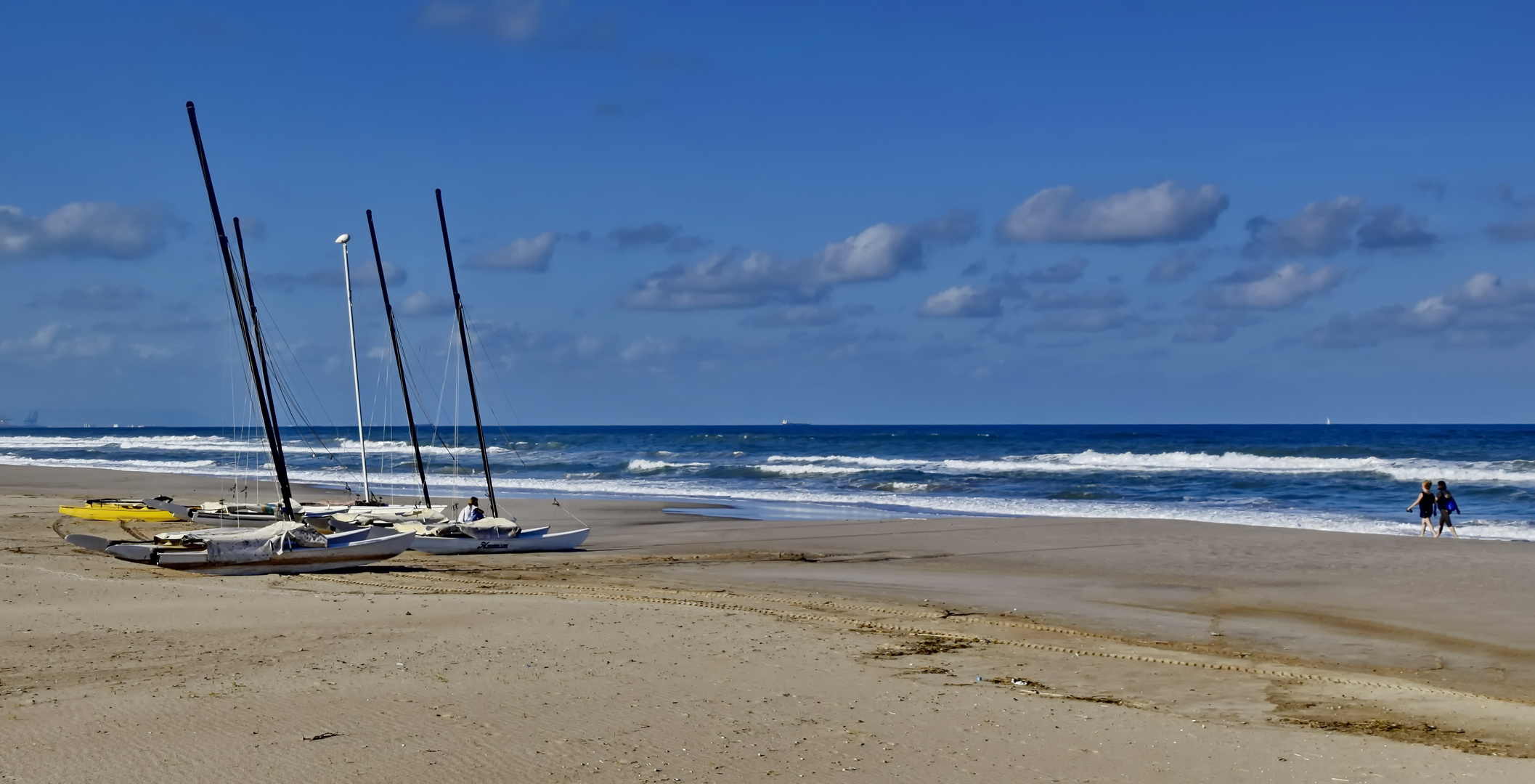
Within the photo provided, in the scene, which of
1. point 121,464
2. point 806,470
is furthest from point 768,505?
point 121,464

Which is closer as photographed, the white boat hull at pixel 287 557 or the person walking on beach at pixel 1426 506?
the white boat hull at pixel 287 557

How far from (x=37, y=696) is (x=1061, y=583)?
13984 millimetres

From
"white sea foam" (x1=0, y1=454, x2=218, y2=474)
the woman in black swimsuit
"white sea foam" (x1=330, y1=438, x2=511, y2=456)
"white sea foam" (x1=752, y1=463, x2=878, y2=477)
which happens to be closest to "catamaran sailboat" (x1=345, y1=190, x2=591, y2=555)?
the woman in black swimsuit

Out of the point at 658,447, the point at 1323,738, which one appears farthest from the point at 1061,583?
the point at 658,447

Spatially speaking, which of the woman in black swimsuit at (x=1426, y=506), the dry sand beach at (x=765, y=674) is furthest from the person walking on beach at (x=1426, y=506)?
the dry sand beach at (x=765, y=674)

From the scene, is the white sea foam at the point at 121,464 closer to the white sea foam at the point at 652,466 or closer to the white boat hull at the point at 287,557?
the white sea foam at the point at 652,466

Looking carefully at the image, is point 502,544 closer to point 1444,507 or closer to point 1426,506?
point 1426,506

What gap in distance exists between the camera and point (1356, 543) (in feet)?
75.0

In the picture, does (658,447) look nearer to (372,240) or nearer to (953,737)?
(372,240)

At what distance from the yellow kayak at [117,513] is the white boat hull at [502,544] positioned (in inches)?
309

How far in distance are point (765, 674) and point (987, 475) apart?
40.1 meters

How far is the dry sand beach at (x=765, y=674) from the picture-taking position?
6848 mm

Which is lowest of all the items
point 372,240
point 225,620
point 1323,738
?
point 1323,738

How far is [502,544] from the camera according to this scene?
21656 mm
